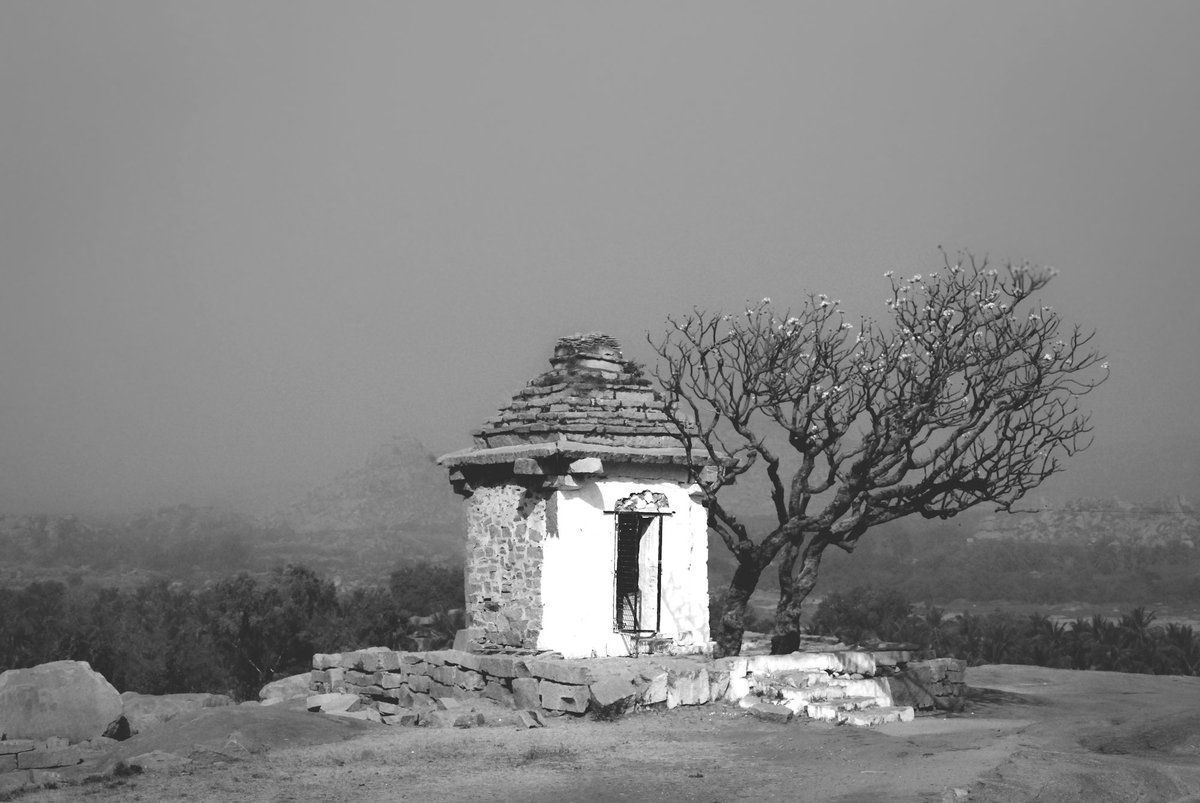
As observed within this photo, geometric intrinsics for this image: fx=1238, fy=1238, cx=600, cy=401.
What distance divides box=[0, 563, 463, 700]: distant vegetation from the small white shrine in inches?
352

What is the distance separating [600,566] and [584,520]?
68cm

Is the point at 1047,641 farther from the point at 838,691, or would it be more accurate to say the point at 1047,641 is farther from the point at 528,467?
the point at 528,467

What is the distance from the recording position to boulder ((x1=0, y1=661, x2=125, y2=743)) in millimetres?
15492

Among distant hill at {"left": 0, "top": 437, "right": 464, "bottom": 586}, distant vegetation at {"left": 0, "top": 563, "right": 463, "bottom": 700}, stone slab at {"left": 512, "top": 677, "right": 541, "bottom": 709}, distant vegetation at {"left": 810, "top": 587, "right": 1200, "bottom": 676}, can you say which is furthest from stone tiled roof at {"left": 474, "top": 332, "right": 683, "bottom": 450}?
distant hill at {"left": 0, "top": 437, "right": 464, "bottom": 586}

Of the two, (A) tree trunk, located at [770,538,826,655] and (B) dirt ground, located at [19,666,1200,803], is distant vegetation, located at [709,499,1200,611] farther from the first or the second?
(B) dirt ground, located at [19,666,1200,803]

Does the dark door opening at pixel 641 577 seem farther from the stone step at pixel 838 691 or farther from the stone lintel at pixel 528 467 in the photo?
the stone step at pixel 838 691

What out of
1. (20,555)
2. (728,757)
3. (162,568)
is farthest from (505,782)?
(20,555)

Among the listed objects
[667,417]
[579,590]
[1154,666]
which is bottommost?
[1154,666]

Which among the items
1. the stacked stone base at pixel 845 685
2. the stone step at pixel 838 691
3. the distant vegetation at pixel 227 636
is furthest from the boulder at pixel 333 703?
the distant vegetation at pixel 227 636

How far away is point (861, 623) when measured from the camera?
33.3m

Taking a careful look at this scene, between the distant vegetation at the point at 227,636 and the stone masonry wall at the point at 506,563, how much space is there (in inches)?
331

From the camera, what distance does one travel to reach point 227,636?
2650cm

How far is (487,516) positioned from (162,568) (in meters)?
60.9

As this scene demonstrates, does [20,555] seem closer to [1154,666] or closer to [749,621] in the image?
[749,621]
